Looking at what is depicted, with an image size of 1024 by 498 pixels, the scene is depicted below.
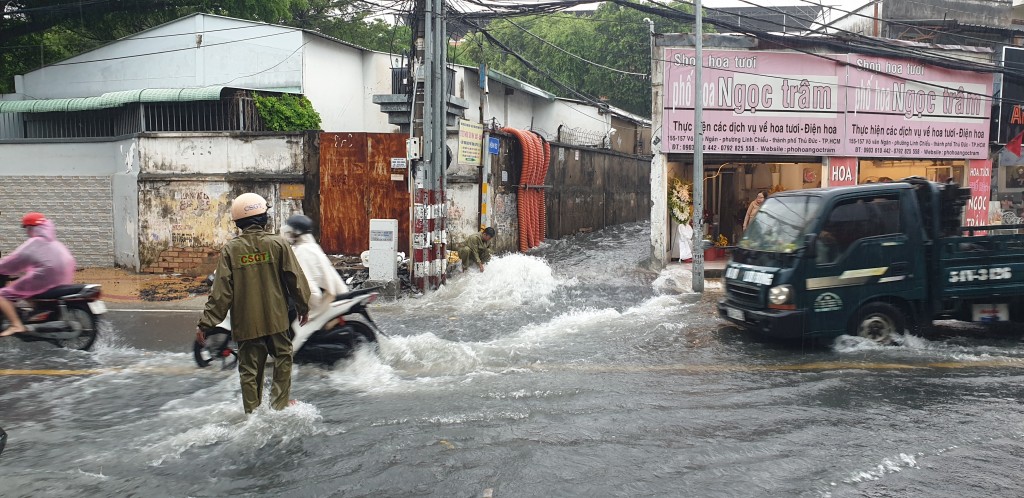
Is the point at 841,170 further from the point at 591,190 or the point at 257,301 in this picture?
the point at 257,301

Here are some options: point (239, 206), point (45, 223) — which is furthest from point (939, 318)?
point (45, 223)

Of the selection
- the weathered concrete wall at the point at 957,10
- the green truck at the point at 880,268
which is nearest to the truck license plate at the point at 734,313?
the green truck at the point at 880,268

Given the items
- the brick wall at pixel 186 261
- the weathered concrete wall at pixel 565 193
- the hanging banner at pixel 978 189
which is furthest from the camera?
the hanging banner at pixel 978 189

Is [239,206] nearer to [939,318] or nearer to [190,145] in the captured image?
[939,318]

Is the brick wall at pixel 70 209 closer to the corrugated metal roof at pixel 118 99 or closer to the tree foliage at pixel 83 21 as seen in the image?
the corrugated metal roof at pixel 118 99

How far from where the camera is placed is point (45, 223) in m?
8.62

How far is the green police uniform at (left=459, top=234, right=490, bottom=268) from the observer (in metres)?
13.8

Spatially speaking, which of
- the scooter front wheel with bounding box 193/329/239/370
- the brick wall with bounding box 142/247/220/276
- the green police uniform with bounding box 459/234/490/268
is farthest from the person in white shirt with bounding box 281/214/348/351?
the brick wall with bounding box 142/247/220/276

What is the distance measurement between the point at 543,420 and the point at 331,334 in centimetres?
263

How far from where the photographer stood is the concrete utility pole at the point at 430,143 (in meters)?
12.7

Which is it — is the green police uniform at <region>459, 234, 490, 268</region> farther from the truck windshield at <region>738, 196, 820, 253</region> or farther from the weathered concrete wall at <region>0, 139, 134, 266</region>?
the weathered concrete wall at <region>0, 139, 134, 266</region>

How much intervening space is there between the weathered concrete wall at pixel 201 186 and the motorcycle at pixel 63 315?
596cm

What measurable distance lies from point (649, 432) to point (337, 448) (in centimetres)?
236

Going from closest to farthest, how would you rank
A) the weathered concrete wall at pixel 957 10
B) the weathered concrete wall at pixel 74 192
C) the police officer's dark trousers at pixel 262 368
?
1. the police officer's dark trousers at pixel 262 368
2. the weathered concrete wall at pixel 74 192
3. the weathered concrete wall at pixel 957 10
